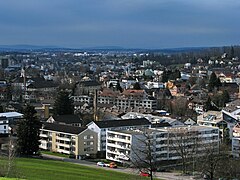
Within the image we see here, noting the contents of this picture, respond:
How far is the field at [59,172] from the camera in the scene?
2238cm

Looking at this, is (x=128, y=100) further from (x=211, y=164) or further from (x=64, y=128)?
(x=211, y=164)

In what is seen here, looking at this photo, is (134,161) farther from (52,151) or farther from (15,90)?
(15,90)

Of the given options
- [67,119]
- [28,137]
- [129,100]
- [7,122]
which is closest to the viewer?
[28,137]

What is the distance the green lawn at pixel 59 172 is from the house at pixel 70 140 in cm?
554

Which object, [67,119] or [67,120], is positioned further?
[67,119]

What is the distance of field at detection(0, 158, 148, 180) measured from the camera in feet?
73.4

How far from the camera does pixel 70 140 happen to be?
33281mm

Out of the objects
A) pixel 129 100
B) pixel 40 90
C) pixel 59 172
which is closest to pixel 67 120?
pixel 59 172

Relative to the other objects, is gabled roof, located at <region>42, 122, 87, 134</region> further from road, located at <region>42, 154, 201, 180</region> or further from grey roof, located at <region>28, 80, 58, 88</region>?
grey roof, located at <region>28, 80, 58, 88</region>

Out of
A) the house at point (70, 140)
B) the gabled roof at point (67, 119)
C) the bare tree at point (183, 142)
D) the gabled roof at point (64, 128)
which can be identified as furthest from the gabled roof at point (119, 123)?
the gabled roof at point (67, 119)

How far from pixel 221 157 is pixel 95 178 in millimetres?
7450

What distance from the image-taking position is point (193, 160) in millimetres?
28547

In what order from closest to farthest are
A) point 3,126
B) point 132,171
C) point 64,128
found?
point 132,171
point 64,128
point 3,126

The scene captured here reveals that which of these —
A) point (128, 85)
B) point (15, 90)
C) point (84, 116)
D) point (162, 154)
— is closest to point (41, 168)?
point (162, 154)
